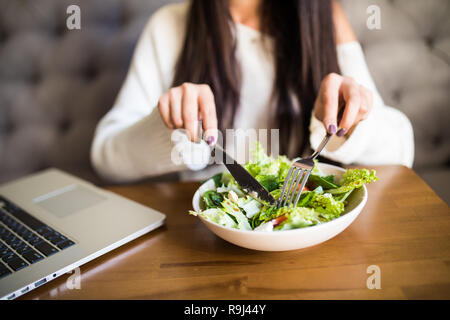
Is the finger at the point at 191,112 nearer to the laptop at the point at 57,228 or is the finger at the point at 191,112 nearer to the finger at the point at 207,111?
the finger at the point at 207,111

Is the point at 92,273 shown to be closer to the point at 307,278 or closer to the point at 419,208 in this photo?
the point at 307,278

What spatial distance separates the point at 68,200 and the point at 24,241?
17cm

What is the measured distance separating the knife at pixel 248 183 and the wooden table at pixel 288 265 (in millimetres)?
76

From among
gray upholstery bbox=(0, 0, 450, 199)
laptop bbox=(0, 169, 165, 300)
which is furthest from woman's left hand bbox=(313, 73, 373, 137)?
gray upholstery bbox=(0, 0, 450, 199)

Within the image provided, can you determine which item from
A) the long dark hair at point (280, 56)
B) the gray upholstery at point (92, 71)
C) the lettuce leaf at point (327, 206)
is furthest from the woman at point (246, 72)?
the lettuce leaf at point (327, 206)

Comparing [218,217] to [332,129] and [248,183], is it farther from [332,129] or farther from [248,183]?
[332,129]

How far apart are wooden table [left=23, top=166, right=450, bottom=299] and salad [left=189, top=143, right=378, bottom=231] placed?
5 cm

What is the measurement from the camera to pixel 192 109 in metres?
0.59

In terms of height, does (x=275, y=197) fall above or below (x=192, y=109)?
below

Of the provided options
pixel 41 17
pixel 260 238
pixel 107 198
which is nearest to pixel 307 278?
pixel 260 238

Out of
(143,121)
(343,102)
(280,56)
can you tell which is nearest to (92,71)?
(143,121)

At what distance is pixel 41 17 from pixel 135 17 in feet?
1.05

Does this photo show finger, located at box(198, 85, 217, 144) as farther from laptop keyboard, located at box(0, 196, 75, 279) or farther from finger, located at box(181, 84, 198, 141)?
laptop keyboard, located at box(0, 196, 75, 279)

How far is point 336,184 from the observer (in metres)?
0.54
